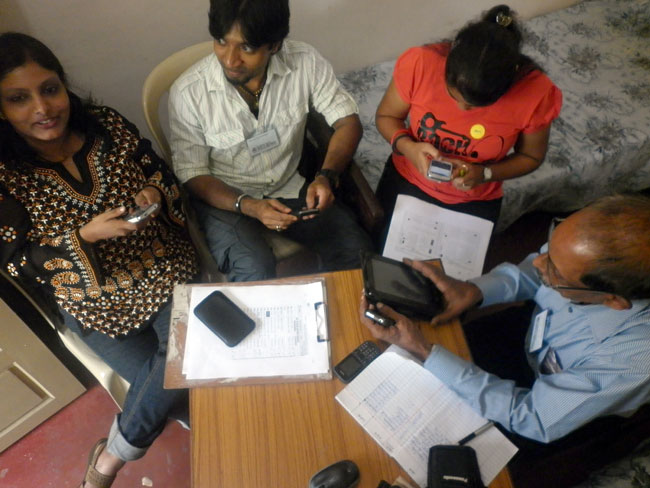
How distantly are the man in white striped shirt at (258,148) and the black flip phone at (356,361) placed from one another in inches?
22.1

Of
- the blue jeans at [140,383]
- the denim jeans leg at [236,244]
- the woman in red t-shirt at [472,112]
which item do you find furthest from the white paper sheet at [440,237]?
the blue jeans at [140,383]

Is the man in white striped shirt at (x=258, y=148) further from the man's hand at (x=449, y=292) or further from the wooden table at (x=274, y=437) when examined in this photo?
the wooden table at (x=274, y=437)

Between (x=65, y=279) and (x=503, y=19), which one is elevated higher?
(x=503, y=19)

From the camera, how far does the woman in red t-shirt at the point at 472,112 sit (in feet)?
4.20

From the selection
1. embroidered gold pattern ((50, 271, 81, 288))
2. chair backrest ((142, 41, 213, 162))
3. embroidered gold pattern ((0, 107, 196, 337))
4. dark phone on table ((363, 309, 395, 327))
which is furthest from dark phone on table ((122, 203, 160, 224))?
dark phone on table ((363, 309, 395, 327))

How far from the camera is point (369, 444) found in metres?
0.99

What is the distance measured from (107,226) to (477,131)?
124 centimetres

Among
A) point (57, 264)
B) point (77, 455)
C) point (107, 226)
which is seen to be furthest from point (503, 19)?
point (77, 455)

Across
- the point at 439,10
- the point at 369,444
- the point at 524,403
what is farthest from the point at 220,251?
the point at 439,10

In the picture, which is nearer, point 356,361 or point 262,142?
point 356,361

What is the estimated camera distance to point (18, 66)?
1.08m

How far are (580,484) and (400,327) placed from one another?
2.71 ft

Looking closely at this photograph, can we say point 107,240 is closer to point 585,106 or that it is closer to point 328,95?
point 328,95

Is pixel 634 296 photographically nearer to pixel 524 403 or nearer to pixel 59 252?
pixel 524 403
